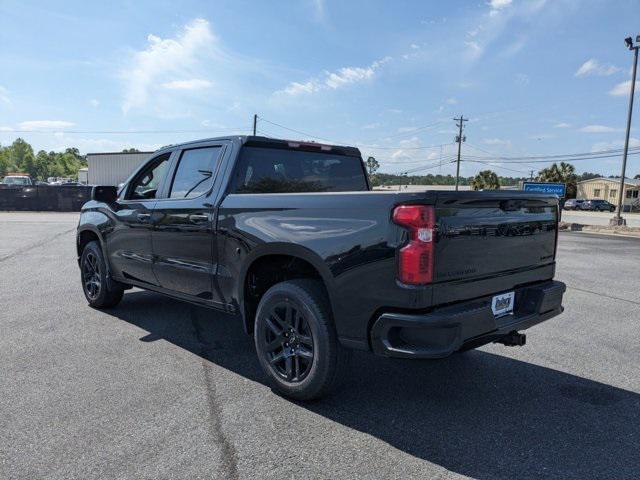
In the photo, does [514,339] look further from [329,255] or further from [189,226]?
[189,226]

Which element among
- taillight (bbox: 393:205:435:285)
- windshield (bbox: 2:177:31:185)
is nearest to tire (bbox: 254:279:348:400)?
taillight (bbox: 393:205:435:285)

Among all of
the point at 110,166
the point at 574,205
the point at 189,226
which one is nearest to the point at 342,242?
the point at 189,226

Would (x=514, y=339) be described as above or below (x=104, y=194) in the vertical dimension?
below

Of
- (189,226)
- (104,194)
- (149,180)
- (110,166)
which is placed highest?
(110,166)

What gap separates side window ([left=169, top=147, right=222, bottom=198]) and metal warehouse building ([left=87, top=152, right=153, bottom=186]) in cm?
4502

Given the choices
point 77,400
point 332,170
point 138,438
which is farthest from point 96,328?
point 332,170

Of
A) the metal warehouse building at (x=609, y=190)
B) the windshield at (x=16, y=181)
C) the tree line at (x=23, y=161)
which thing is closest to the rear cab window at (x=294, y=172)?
the windshield at (x=16, y=181)

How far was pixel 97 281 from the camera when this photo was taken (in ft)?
19.3

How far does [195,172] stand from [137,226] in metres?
1.02

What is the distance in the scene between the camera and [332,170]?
4.71 metres

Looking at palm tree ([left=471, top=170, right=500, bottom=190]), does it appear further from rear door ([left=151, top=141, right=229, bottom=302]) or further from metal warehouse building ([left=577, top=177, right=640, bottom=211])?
rear door ([left=151, top=141, right=229, bottom=302])

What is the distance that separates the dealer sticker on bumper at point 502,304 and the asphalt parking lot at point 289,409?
700mm

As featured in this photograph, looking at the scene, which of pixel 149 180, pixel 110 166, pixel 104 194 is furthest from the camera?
pixel 110 166

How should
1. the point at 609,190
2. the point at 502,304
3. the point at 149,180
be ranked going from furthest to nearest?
the point at 609,190 < the point at 149,180 < the point at 502,304
